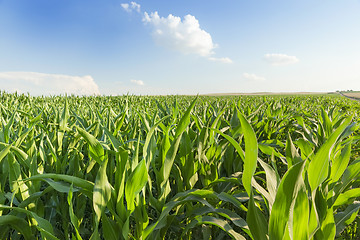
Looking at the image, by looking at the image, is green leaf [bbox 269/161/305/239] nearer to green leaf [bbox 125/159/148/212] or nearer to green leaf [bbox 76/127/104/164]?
green leaf [bbox 125/159/148/212]

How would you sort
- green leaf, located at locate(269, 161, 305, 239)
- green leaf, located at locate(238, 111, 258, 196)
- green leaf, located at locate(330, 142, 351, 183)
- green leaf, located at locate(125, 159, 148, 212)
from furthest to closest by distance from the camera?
green leaf, located at locate(330, 142, 351, 183) < green leaf, located at locate(125, 159, 148, 212) < green leaf, located at locate(238, 111, 258, 196) < green leaf, located at locate(269, 161, 305, 239)

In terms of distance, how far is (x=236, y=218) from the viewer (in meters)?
1.11

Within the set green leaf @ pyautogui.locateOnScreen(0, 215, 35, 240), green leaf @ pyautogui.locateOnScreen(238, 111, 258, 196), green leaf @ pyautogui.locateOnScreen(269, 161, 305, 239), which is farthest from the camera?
green leaf @ pyautogui.locateOnScreen(0, 215, 35, 240)

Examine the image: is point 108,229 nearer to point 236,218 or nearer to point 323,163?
point 236,218

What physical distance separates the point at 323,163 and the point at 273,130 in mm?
2750

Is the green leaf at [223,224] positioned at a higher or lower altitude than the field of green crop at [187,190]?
lower

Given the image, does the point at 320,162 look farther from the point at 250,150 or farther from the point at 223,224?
the point at 223,224

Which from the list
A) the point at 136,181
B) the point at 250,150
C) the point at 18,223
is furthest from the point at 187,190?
the point at 18,223

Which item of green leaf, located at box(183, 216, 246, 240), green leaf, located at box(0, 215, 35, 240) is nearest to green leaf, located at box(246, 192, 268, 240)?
green leaf, located at box(183, 216, 246, 240)

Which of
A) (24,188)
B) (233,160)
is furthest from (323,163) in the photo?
(24,188)

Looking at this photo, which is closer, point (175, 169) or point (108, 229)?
point (108, 229)

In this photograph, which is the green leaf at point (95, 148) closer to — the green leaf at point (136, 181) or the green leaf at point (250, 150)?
the green leaf at point (136, 181)

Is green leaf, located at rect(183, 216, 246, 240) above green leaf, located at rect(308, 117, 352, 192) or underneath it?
underneath

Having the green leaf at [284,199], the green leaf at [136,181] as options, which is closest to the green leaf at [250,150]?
the green leaf at [284,199]
